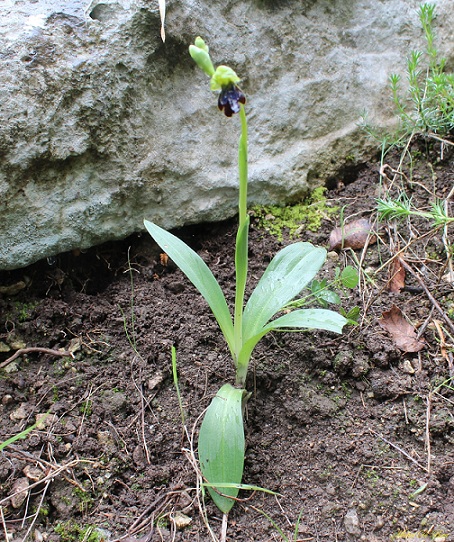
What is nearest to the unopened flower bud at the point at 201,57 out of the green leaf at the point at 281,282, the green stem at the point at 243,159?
the green stem at the point at 243,159

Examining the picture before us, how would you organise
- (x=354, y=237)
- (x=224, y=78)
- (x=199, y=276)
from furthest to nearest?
(x=354, y=237) < (x=199, y=276) < (x=224, y=78)

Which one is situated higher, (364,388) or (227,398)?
(227,398)

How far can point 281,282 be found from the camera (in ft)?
5.25

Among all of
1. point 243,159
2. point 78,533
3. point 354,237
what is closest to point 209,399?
point 78,533

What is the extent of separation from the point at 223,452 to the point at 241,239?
1.85 ft

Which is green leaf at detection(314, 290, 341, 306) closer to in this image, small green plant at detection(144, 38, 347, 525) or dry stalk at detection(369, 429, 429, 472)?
small green plant at detection(144, 38, 347, 525)

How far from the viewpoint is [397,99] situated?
6.81 ft

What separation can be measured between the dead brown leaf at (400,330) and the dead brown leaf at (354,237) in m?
0.34

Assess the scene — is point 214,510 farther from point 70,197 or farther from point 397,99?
point 397,99

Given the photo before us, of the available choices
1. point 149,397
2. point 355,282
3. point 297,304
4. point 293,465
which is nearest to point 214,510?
point 293,465

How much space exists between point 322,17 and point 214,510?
6.17ft

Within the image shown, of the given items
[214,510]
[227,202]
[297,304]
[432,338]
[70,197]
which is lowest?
[432,338]

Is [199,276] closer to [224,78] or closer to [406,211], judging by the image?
[224,78]

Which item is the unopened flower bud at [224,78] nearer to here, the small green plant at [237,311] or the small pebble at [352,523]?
the small green plant at [237,311]
